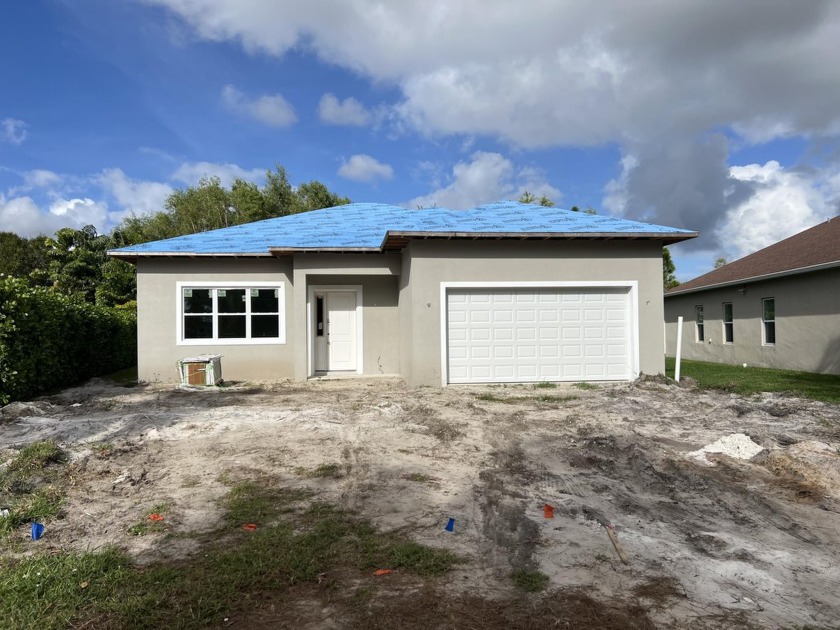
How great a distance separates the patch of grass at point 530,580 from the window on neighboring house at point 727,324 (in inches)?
708

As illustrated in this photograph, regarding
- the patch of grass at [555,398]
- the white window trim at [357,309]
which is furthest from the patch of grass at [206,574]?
the white window trim at [357,309]

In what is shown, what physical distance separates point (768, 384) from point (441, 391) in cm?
755

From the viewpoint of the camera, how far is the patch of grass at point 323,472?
5496 millimetres

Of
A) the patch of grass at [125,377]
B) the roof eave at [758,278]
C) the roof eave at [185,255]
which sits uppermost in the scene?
the roof eave at [185,255]

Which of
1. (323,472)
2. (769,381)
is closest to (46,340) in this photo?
(323,472)

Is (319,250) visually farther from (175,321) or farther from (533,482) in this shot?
(533,482)

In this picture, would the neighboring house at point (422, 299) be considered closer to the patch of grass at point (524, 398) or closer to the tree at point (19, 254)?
the patch of grass at point (524, 398)

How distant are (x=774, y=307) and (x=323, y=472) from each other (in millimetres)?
15937

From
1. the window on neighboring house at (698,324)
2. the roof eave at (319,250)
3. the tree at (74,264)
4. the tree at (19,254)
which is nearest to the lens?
the roof eave at (319,250)

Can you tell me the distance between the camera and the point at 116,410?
29.5ft

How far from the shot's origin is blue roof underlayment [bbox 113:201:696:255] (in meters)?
11.9

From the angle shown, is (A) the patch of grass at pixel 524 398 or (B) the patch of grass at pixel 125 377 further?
(B) the patch of grass at pixel 125 377

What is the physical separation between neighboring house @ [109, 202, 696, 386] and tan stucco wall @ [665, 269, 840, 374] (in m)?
5.65

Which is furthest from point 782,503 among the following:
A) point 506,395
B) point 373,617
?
point 506,395
